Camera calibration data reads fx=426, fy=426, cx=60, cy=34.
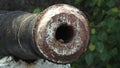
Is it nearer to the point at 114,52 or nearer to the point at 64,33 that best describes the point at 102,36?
the point at 114,52

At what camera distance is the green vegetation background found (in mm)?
4309

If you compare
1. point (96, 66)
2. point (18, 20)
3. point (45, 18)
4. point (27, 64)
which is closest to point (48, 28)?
point (45, 18)

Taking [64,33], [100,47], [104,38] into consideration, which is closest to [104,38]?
[104,38]

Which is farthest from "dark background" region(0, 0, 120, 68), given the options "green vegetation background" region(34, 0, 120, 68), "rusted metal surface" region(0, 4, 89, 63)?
"rusted metal surface" region(0, 4, 89, 63)

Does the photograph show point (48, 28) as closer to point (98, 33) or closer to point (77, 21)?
point (77, 21)

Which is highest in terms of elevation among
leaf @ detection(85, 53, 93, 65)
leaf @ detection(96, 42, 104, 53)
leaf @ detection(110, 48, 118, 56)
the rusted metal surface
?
the rusted metal surface

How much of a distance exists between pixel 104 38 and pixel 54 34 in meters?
2.66

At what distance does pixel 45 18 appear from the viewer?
173 centimetres

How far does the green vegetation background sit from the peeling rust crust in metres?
2.53

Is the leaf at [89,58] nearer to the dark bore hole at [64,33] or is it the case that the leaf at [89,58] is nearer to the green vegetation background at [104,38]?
the green vegetation background at [104,38]

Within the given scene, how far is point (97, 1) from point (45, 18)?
9.32 ft

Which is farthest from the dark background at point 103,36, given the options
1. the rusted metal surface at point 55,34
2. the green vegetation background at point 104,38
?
the rusted metal surface at point 55,34

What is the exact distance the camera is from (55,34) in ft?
5.66

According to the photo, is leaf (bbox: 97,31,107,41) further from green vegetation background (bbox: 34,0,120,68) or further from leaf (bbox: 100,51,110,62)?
leaf (bbox: 100,51,110,62)
